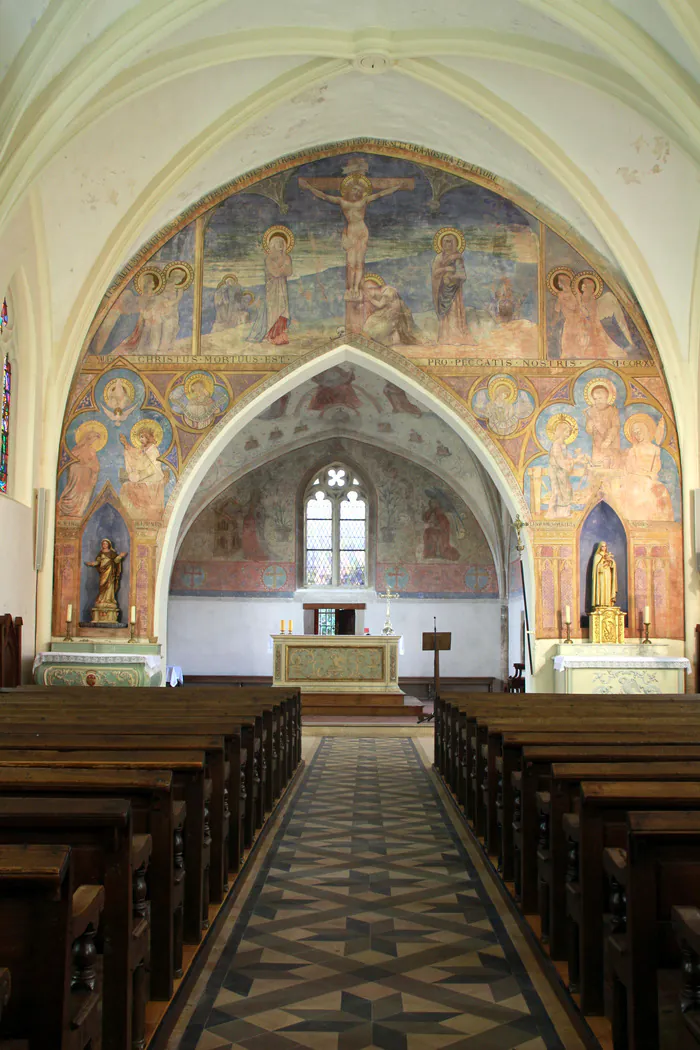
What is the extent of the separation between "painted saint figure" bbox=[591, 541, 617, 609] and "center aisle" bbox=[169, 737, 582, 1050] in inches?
397

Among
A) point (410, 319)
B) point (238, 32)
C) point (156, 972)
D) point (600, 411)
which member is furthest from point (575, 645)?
point (156, 972)

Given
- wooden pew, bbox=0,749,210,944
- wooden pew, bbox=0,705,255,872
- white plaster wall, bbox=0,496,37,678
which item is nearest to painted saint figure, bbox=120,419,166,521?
white plaster wall, bbox=0,496,37,678

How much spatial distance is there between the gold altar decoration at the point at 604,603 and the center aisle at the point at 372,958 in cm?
990

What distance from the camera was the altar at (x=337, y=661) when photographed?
66.4 ft

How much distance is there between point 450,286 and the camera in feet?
60.4

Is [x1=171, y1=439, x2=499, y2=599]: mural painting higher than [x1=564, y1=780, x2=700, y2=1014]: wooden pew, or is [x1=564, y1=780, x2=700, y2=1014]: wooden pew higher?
[x1=171, y1=439, x2=499, y2=599]: mural painting

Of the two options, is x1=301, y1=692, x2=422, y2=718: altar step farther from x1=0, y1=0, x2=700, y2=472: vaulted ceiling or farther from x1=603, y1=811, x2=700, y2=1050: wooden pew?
x1=603, y1=811, x2=700, y2=1050: wooden pew

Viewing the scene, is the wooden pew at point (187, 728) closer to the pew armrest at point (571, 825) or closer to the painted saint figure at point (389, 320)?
the pew armrest at point (571, 825)

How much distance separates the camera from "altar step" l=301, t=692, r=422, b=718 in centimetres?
1934

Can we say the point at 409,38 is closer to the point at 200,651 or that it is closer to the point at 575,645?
the point at 575,645

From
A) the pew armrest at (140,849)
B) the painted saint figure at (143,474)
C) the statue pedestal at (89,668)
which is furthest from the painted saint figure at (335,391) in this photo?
the pew armrest at (140,849)

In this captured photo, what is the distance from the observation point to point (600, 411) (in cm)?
1814

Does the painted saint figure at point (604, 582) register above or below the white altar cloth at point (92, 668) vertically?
above

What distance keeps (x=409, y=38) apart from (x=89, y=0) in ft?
17.5
